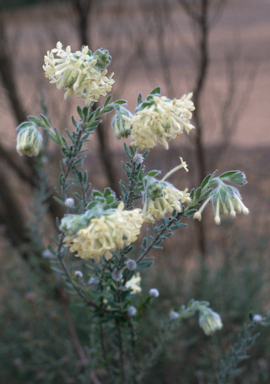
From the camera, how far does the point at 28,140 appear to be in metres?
0.97

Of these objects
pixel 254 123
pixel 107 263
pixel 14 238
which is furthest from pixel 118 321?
pixel 254 123

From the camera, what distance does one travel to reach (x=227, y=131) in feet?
9.75

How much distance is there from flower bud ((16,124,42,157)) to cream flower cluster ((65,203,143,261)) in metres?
0.35

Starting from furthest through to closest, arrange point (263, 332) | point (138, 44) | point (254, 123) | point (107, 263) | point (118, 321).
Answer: point (254, 123)
point (138, 44)
point (263, 332)
point (118, 321)
point (107, 263)

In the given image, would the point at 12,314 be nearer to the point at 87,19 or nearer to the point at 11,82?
the point at 11,82

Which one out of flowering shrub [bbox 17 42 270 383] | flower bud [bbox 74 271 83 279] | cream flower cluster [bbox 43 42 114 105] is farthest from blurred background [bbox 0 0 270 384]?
cream flower cluster [bbox 43 42 114 105]

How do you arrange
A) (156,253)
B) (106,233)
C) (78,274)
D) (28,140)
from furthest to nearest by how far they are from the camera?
(156,253) < (78,274) < (28,140) < (106,233)

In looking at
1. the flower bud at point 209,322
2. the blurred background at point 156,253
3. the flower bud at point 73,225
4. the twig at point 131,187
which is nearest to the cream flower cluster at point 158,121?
the twig at point 131,187

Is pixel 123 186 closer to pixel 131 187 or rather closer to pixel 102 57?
pixel 131 187

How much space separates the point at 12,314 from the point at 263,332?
1.88 meters

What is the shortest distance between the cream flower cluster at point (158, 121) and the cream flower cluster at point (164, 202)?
0.41 ft

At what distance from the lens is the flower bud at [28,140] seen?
3.15 feet

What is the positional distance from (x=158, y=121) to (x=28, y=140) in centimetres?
41

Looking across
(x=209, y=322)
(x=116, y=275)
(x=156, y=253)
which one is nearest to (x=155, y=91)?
(x=116, y=275)
